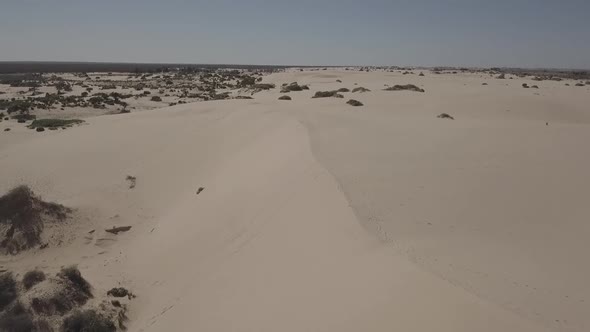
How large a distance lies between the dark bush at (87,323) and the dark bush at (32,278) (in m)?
1.67

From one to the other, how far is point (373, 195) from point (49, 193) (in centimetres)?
1141

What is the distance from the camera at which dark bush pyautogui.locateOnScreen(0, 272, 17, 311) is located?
7.88 metres

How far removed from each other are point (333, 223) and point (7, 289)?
6406 millimetres

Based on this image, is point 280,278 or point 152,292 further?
point 152,292

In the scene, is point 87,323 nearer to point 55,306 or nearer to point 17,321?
point 55,306

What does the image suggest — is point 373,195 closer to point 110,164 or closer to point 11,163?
point 110,164

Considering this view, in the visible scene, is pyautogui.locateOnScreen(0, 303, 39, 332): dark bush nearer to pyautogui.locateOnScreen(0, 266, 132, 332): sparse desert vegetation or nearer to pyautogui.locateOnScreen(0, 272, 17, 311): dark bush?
pyautogui.locateOnScreen(0, 266, 132, 332): sparse desert vegetation

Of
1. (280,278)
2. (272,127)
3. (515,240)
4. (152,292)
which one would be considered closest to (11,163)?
(272,127)

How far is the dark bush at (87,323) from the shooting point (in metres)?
7.12

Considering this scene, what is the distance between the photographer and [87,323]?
284 inches

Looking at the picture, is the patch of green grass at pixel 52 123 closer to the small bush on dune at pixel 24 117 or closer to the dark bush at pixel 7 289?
the small bush on dune at pixel 24 117

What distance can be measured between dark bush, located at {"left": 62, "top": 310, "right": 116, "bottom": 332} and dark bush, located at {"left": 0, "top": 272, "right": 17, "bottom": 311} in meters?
1.51

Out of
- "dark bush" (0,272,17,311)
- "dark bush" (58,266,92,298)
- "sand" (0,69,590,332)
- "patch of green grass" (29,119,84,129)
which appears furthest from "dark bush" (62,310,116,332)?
"patch of green grass" (29,119,84,129)

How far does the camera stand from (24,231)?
11.1 m
